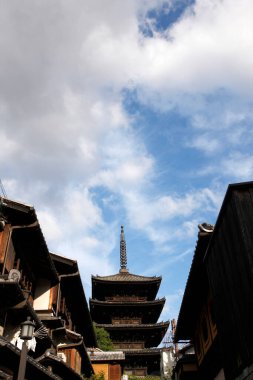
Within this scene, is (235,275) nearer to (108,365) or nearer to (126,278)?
(108,365)

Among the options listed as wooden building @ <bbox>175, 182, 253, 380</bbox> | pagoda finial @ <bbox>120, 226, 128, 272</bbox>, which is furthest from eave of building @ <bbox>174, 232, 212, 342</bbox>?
pagoda finial @ <bbox>120, 226, 128, 272</bbox>

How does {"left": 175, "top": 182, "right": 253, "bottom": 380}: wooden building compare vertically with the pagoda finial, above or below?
below

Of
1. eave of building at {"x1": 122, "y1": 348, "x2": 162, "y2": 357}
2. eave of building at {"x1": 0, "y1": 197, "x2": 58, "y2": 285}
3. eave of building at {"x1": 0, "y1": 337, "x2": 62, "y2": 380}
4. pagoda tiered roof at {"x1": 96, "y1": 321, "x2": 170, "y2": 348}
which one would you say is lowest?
eave of building at {"x1": 0, "y1": 337, "x2": 62, "y2": 380}

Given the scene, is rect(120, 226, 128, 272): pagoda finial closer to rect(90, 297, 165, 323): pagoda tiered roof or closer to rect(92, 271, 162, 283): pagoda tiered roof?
rect(92, 271, 162, 283): pagoda tiered roof

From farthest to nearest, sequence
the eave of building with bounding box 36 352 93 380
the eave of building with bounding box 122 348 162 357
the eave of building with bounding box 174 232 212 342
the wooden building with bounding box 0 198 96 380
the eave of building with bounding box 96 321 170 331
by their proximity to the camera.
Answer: the eave of building with bounding box 96 321 170 331 → the eave of building with bounding box 122 348 162 357 → the eave of building with bounding box 36 352 93 380 → the eave of building with bounding box 174 232 212 342 → the wooden building with bounding box 0 198 96 380

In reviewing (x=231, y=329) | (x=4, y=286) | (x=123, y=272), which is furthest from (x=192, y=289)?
(x=123, y=272)

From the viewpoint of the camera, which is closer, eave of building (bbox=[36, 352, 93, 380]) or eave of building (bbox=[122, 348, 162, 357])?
eave of building (bbox=[36, 352, 93, 380])

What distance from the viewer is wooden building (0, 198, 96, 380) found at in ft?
40.3

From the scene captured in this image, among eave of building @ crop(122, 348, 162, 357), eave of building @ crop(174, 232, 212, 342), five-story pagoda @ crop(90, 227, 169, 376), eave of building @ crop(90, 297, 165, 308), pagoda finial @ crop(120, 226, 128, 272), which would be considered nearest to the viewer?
eave of building @ crop(174, 232, 212, 342)

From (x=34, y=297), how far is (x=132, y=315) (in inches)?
1361

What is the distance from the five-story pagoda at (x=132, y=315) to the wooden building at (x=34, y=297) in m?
24.9

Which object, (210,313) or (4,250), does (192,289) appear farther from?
(4,250)

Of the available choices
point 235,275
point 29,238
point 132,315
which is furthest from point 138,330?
point 235,275

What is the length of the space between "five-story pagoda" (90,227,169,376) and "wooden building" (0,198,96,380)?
2490cm
